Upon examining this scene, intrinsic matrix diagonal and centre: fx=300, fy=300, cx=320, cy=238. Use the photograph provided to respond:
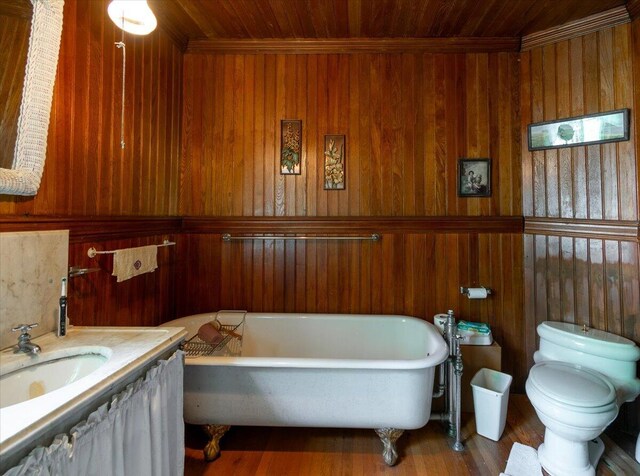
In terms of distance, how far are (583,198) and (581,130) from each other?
0.45 meters

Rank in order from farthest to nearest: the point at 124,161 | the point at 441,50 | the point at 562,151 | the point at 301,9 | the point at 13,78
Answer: the point at 441,50, the point at 562,151, the point at 301,9, the point at 124,161, the point at 13,78

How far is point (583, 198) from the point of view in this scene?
6.57 ft

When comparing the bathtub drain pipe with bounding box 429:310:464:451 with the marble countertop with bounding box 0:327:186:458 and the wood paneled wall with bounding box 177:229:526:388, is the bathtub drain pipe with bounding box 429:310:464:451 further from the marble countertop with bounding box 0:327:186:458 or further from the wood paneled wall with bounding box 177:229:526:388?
the marble countertop with bounding box 0:327:186:458

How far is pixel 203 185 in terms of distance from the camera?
238 cm

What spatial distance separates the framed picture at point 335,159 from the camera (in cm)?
232

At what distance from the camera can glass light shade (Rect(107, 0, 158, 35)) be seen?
1.39 m

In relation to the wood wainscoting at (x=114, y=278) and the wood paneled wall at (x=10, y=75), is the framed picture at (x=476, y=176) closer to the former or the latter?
the wood wainscoting at (x=114, y=278)

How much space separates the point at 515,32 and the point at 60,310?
319 cm

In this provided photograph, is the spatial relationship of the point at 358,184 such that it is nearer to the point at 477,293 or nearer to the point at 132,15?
the point at 477,293

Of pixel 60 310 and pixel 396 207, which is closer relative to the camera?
pixel 60 310

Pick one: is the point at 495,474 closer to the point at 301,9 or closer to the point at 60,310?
the point at 60,310

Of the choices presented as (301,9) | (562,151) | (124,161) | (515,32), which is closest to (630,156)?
(562,151)

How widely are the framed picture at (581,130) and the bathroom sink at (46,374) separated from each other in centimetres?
285

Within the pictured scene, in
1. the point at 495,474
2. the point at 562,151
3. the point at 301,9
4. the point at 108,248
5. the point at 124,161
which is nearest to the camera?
the point at 495,474
